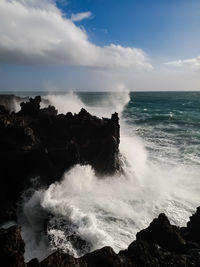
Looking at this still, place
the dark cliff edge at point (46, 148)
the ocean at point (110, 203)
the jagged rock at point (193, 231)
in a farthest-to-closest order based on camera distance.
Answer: the dark cliff edge at point (46, 148)
the ocean at point (110, 203)
the jagged rock at point (193, 231)

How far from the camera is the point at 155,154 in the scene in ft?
104

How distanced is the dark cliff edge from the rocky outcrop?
802cm

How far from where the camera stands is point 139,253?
9.45 metres

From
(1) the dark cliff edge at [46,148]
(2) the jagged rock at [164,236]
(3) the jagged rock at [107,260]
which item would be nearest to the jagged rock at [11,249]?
(3) the jagged rock at [107,260]

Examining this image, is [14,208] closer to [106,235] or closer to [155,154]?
[106,235]

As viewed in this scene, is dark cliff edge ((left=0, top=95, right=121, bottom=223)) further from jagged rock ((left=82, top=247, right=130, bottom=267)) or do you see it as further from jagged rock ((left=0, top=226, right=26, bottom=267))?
jagged rock ((left=82, top=247, right=130, bottom=267))

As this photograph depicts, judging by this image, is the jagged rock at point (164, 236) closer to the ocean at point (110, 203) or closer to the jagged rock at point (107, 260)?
the ocean at point (110, 203)

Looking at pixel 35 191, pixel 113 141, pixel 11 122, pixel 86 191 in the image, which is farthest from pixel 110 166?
pixel 11 122

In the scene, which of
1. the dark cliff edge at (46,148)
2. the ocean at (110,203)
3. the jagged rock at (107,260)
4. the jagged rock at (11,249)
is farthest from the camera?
the dark cliff edge at (46,148)

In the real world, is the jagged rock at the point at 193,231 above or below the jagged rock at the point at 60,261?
below

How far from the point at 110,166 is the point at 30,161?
7.41 m

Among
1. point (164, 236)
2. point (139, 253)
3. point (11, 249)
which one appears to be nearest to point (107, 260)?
point (139, 253)

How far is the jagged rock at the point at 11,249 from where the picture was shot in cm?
745

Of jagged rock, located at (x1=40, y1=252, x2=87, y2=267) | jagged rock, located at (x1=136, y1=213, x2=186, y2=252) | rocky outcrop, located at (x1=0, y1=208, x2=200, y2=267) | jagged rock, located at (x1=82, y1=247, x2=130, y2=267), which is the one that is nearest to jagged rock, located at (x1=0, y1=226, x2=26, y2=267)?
rocky outcrop, located at (x1=0, y1=208, x2=200, y2=267)
